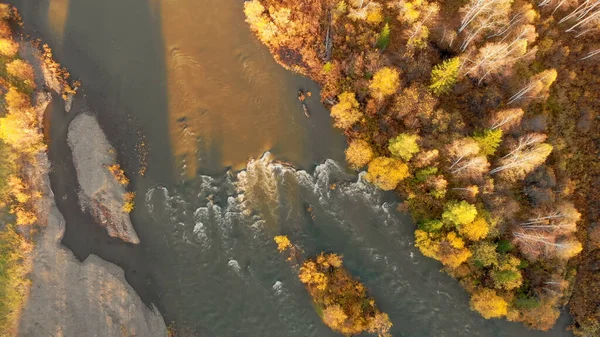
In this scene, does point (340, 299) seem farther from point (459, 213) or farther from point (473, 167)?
point (473, 167)

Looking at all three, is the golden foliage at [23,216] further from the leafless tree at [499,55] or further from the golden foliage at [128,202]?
the leafless tree at [499,55]

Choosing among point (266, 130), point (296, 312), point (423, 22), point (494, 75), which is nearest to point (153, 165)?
point (266, 130)

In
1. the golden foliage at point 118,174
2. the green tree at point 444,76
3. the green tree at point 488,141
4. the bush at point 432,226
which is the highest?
the green tree at point 444,76

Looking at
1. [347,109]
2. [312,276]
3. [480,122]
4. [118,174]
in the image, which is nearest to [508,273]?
[480,122]

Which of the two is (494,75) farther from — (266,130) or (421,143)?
(266,130)

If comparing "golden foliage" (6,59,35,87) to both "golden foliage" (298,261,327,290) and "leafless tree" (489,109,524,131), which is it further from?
"leafless tree" (489,109,524,131)

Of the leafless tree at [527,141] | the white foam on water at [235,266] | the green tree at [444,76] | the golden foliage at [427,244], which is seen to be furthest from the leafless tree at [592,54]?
the white foam on water at [235,266]
